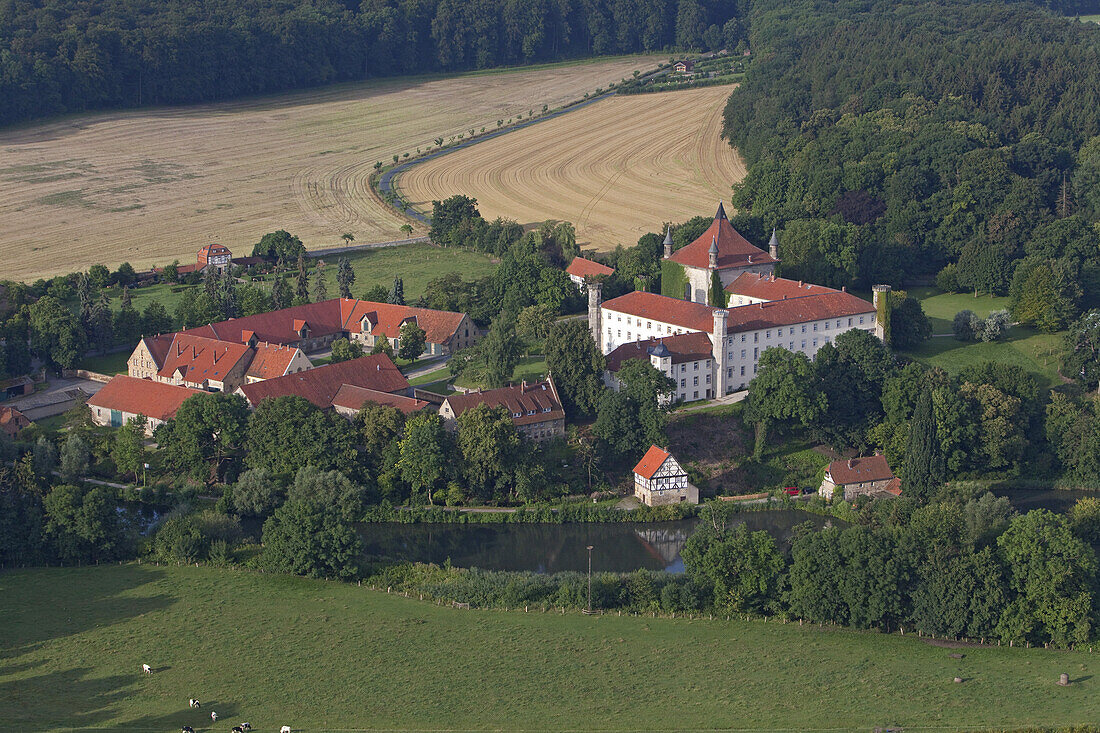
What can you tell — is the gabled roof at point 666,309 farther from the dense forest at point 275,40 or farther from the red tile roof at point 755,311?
Result: the dense forest at point 275,40

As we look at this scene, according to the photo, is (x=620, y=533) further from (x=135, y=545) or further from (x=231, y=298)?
(x=231, y=298)

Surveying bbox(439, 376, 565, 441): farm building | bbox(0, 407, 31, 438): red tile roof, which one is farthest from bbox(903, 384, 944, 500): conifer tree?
bbox(0, 407, 31, 438): red tile roof

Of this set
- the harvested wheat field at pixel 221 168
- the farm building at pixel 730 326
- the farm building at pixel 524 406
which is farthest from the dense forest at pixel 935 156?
the harvested wheat field at pixel 221 168

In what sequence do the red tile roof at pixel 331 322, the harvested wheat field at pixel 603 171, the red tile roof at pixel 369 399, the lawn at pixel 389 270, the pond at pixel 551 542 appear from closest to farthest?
the pond at pixel 551 542
the red tile roof at pixel 369 399
the red tile roof at pixel 331 322
the lawn at pixel 389 270
the harvested wheat field at pixel 603 171

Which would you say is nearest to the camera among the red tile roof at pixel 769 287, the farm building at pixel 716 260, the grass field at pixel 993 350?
the grass field at pixel 993 350

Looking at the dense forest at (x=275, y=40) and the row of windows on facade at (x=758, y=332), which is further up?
the dense forest at (x=275, y=40)

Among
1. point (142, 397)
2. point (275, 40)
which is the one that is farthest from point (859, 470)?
point (275, 40)

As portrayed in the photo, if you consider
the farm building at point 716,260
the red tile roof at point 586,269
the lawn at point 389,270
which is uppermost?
the farm building at point 716,260

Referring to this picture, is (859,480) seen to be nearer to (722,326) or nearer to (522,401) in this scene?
(722,326)
